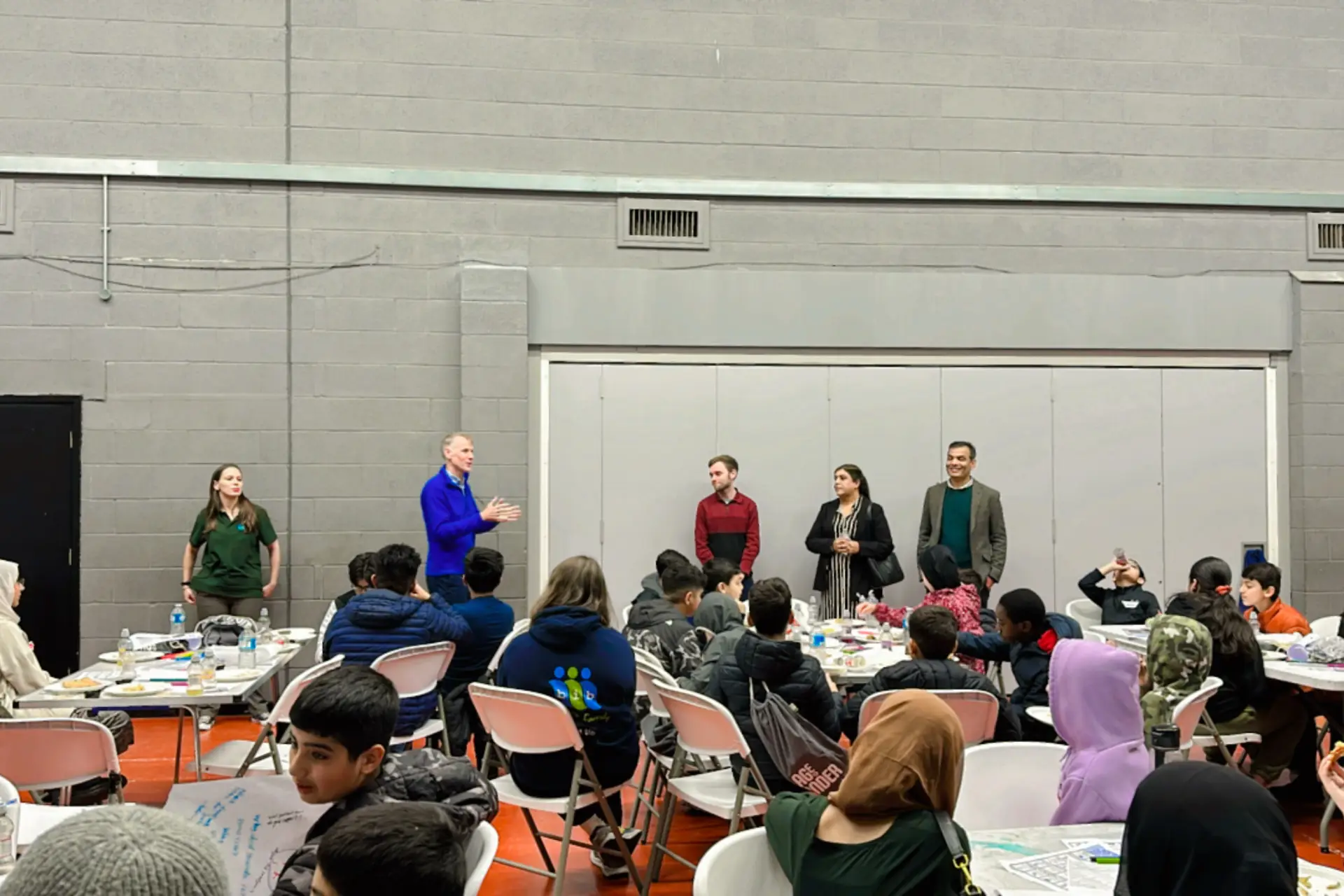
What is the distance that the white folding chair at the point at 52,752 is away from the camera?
3465 mm

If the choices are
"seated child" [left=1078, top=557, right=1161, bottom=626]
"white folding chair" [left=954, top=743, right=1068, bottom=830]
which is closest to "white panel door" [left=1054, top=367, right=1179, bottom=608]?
"seated child" [left=1078, top=557, right=1161, bottom=626]

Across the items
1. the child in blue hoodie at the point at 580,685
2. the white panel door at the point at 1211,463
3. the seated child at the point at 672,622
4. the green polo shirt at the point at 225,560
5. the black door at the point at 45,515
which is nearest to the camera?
the child in blue hoodie at the point at 580,685

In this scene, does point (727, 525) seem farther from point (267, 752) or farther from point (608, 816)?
point (608, 816)

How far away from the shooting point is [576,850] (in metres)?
4.48

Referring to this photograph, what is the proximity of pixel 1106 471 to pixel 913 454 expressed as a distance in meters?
1.39

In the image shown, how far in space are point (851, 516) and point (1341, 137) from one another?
15.3 ft

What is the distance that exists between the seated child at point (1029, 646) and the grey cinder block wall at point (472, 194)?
12.1 ft

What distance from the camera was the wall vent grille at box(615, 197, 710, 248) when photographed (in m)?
7.55

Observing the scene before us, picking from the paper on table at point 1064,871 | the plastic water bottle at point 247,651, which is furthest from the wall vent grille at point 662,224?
the paper on table at point 1064,871

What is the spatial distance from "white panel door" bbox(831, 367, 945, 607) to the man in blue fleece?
252 cm

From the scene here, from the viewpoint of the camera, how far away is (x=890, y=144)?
25.6ft

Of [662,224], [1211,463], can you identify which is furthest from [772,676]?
[1211,463]

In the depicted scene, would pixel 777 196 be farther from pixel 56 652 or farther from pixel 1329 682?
pixel 56 652

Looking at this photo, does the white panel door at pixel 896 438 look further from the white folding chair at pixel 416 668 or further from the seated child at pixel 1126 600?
the white folding chair at pixel 416 668
